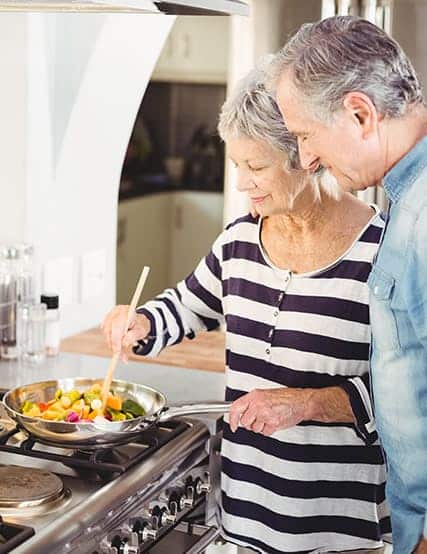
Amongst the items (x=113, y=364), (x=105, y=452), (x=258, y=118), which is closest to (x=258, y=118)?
(x=258, y=118)

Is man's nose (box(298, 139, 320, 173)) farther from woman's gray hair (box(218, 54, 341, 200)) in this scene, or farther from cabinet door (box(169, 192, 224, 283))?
cabinet door (box(169, 192, 224, 283))

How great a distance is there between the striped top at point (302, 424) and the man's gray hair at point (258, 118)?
210mm

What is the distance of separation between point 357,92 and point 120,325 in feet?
2.41

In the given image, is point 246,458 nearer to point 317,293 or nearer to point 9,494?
point 317,293

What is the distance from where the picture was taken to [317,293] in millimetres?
1891

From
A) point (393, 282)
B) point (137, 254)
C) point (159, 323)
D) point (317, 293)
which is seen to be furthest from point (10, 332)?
point (137, 254)

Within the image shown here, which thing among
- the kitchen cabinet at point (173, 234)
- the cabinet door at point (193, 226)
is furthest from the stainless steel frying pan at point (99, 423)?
the cabinet door at point (193, 226)

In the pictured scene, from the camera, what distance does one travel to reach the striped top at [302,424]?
Answer: 188 cm

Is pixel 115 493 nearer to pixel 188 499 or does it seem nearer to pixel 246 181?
pixel 188 499

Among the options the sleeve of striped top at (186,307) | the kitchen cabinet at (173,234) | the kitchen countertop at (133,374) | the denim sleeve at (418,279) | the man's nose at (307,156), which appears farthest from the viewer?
the kitchen cabinet at (173,234)

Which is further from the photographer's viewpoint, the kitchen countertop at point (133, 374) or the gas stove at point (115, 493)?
the kitchen countertop at point (133, 374)

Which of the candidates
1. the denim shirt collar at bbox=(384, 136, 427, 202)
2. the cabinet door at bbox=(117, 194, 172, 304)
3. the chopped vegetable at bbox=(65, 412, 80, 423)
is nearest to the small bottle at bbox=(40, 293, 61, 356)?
the chopped vegetable at bbox=(65, 412, 80, 423)

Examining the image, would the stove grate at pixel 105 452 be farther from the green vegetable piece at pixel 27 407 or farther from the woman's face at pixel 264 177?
the woman's face at pixel 264 177

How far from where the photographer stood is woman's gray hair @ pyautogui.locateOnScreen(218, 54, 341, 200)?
6.00 feet
